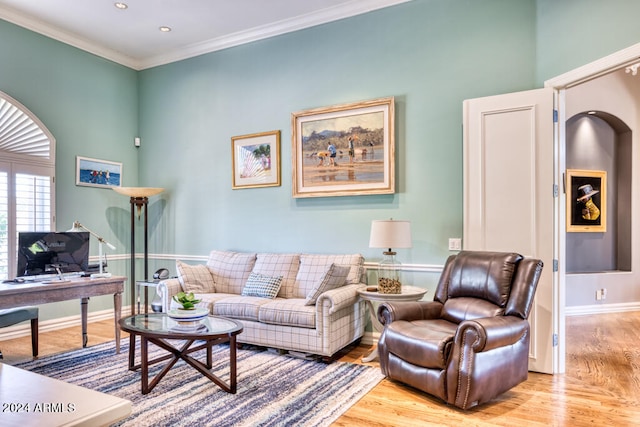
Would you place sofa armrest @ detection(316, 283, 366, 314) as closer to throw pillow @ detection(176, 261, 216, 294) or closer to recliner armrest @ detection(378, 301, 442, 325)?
recliner armrest @ detection(378, 301, 442, 325)

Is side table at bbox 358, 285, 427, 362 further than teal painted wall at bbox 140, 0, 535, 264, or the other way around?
teal painted wall at bbox 140, 0, 535, 264

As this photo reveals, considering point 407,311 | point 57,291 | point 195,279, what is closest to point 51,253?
point 57,291

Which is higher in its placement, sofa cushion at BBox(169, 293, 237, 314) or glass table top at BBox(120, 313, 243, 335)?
glass table top at BBox(120, 313, 243, 335)

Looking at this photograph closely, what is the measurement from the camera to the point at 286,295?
4.25 metres

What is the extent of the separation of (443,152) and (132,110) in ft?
14.4

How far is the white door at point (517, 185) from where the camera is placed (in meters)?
3.33

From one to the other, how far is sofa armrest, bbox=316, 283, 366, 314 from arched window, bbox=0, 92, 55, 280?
3412mm

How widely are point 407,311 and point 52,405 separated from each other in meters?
2.79

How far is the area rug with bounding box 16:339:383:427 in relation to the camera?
2506 mm

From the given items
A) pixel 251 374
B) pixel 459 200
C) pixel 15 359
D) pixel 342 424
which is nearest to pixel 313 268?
pixel 251 374

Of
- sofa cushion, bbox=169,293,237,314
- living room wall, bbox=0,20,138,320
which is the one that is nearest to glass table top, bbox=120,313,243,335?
sofa cushion, bbox=169,293,237,314

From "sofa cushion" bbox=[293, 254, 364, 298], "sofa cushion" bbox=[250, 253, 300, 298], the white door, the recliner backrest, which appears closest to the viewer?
the recliner backrest

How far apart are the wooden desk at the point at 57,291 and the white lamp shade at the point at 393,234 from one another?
2.32 metres

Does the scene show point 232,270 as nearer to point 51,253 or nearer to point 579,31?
point 51,253
